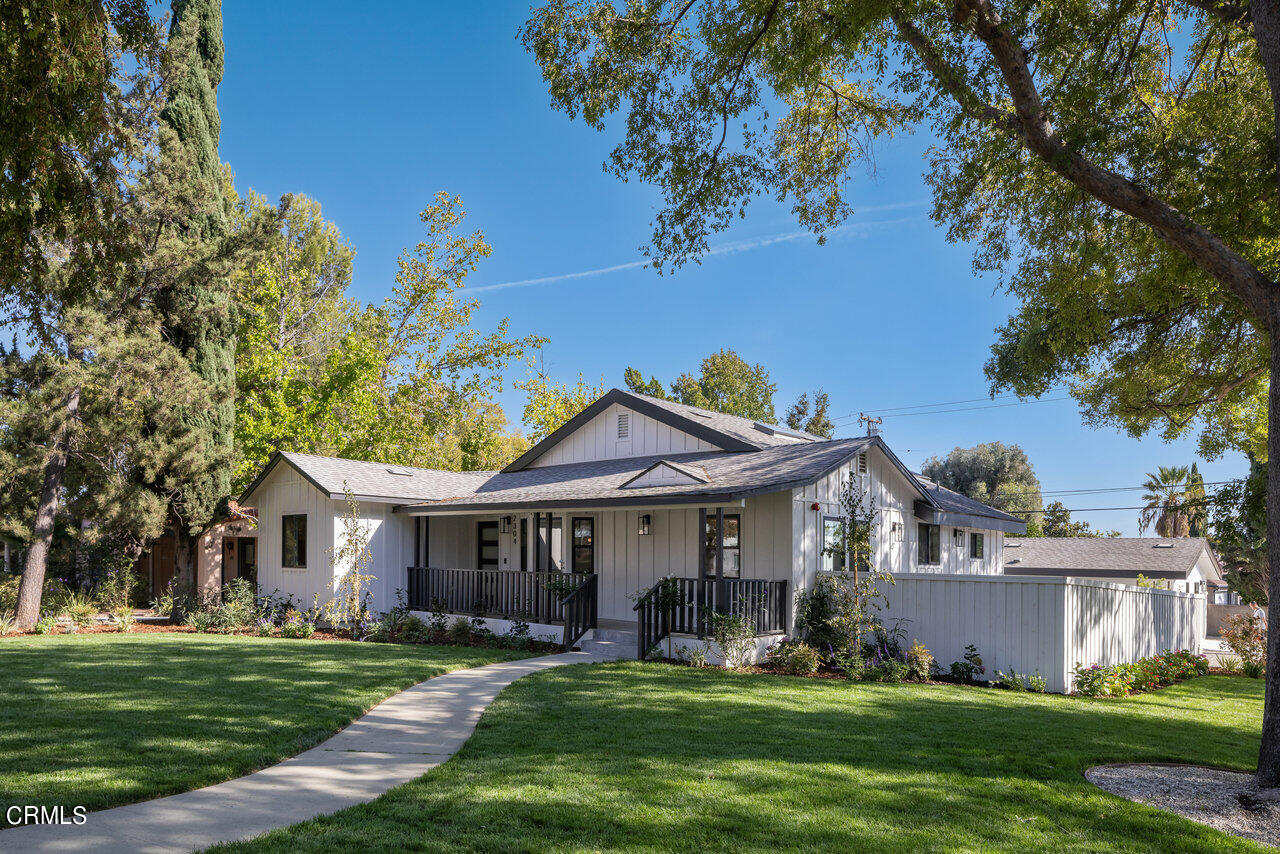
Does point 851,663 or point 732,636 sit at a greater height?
point 732,636

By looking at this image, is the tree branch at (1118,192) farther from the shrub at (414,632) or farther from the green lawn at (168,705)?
the shrub at (414,632)

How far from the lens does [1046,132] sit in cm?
799

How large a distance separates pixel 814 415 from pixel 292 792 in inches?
1753

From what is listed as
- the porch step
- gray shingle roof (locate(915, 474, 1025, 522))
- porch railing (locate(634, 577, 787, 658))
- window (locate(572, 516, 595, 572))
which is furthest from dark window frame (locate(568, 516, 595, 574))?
gray shingle roof (locate(915, 474, 1025, 522))

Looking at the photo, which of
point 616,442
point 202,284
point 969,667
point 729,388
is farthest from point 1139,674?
point 729,388

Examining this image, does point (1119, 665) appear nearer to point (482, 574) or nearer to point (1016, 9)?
point (1016, 9)

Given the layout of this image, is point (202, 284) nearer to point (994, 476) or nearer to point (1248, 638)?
point (1248, 638)

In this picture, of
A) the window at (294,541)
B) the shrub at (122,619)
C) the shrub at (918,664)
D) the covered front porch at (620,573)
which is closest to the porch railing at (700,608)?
the covered front porch at (620,573)

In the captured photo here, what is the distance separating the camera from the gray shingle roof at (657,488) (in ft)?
42.4

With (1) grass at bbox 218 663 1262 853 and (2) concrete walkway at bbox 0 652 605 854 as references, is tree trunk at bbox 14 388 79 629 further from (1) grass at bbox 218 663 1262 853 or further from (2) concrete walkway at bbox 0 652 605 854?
(1) grass at bbox 218 663 1262 853

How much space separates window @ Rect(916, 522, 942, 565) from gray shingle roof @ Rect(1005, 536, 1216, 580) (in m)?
14.5

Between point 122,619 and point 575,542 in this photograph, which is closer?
point 575,542

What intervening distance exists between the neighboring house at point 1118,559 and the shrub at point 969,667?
20.7 m

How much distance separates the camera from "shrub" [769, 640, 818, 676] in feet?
39.0
